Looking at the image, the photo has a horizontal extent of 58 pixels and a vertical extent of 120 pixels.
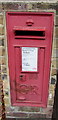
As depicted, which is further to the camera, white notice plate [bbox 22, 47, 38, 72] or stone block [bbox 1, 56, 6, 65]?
stone block [bbox 1, 56, 6, 65]

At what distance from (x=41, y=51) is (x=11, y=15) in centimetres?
52

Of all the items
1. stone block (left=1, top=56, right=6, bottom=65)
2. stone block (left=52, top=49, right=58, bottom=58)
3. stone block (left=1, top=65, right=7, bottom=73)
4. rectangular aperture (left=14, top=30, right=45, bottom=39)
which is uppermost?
rectangular aperture (left=14, top=30, right=45, bottom=39)

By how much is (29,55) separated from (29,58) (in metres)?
0.04

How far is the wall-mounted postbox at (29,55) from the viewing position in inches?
72.1

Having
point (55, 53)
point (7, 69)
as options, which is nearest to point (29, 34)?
point (55, 53)

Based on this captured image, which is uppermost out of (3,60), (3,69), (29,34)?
(29,34)

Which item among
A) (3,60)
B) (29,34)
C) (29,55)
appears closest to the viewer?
(29,34)

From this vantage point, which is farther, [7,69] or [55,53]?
[7,69]

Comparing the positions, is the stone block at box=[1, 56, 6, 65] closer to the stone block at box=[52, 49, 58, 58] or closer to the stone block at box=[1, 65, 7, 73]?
the stone block at box=[1, 65, 7, 73]

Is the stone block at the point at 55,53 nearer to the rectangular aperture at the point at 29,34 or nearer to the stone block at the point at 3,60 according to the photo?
the rectangular aperture at the point at 29,34

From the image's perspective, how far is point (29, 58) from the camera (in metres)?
2.02

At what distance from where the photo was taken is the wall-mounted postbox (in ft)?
6.00

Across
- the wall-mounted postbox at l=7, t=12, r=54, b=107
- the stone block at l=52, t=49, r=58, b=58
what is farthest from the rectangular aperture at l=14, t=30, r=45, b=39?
the stone block at l=52, t=49, r=58, b=58

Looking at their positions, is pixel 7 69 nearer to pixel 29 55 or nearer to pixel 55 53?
pixel 29 55
